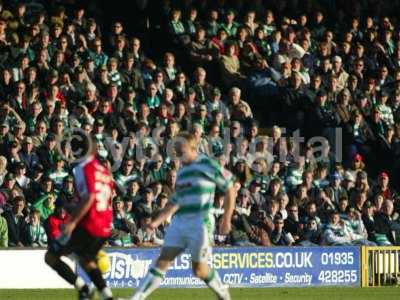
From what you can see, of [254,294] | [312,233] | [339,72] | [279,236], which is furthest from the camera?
[339,72]

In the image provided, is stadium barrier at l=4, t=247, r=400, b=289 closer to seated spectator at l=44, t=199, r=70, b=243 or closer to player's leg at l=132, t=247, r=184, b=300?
seated spectator at l=44, t=199, r=70, b=243

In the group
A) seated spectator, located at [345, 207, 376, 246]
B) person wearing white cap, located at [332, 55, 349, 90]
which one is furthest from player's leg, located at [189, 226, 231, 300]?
person wearing white cap, located at [332, 55, 349, 90]

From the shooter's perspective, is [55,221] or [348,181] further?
[348,181]

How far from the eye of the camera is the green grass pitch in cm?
1853

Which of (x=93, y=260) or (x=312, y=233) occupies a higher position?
(x=93, y=260)

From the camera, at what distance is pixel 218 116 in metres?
23.5

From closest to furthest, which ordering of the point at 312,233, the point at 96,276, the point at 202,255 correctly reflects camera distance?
the point at 202,255, the point at 96,276, the point at 312,233

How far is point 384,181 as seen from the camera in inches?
971

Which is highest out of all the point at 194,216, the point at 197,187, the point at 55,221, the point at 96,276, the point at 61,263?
the point at 197,187

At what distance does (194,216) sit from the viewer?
13562 mm

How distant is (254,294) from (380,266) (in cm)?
418

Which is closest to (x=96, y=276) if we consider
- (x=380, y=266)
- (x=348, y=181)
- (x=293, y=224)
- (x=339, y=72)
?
(x=293, y=224)

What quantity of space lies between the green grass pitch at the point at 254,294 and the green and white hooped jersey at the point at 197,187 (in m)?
4.89

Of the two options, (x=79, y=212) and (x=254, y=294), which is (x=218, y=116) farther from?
(x=79, y=212)
